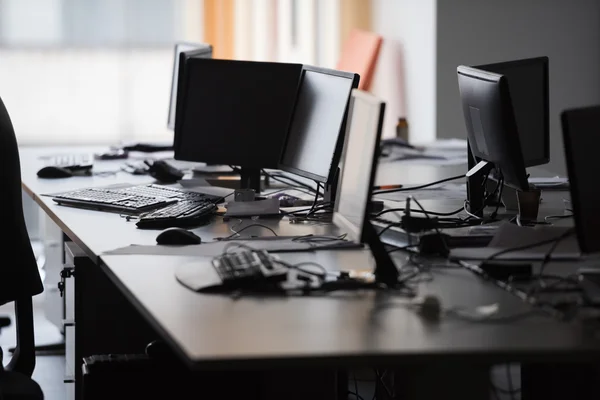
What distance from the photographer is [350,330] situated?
5.41 feet

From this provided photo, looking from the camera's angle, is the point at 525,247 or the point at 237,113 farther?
the point at 237,113

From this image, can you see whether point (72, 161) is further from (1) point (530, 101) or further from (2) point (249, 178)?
(1) point (530, 101)

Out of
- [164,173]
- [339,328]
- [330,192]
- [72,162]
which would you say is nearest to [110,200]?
[164,173]

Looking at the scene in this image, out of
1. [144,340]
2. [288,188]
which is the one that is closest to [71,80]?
[288,188]

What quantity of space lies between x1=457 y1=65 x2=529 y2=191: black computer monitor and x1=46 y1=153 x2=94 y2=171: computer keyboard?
1787 mm

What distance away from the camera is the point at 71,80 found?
6047 mm

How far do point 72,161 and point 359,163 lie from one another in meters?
2.43

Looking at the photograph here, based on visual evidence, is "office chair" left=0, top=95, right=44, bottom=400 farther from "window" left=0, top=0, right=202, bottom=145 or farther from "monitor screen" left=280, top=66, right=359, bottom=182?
"window" left=0, top=0, right=202, bottom=145

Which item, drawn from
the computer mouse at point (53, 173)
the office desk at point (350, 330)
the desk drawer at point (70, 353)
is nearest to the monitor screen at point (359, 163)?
the office desk at point (350, 330)

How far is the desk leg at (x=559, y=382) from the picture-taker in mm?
2246

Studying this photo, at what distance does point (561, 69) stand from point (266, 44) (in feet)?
5.96

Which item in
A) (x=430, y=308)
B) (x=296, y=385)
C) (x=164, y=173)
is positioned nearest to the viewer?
(x=430, y=308)

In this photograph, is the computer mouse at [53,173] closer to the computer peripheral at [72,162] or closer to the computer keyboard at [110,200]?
the computer peripheral at [72,162]

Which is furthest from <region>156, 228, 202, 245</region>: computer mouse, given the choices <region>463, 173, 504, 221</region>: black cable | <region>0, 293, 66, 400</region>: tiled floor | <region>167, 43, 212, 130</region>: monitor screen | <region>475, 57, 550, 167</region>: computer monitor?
<region>167, 43, 212, 130</region>: monitor screen
